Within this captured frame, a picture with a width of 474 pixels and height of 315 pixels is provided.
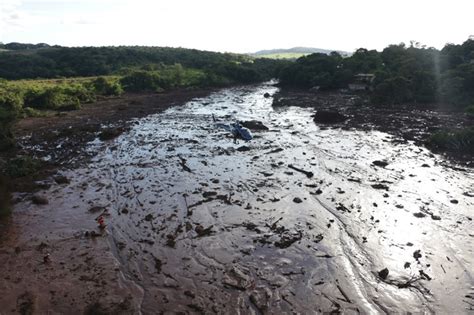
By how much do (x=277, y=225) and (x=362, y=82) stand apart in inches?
2209

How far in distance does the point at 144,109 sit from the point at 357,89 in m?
39.2

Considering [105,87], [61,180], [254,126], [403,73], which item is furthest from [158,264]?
[105,87]

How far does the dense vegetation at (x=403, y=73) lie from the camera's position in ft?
157

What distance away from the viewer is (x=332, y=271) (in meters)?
12.8

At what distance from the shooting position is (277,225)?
1602 cm

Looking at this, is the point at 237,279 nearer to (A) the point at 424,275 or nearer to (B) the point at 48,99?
(A) the point at 424,275

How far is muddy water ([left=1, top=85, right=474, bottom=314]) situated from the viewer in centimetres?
1159

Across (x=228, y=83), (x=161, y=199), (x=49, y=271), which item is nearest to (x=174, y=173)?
(x=161, y=199)

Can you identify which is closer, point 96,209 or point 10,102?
point 96,209

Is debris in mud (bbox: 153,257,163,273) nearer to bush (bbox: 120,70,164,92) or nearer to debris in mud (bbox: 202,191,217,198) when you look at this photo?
debris in mud (bbox: 202,191,217,198)

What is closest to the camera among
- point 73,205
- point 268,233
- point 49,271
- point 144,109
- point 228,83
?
point 49,271

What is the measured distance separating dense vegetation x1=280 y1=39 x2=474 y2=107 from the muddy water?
24.9m

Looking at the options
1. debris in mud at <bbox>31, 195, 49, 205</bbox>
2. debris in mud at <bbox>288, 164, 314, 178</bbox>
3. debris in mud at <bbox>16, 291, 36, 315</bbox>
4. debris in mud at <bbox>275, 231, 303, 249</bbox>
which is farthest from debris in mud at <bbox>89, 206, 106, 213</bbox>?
debris in mud at <bbox>288, 164, 314, 178</bbox>

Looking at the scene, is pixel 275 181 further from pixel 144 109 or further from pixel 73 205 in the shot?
pixel 144 109
